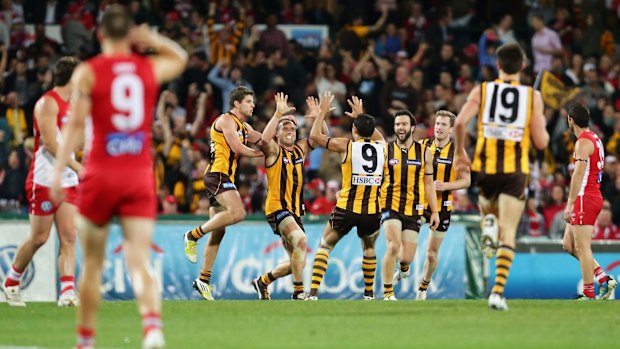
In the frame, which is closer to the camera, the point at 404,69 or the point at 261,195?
the point at 261,195

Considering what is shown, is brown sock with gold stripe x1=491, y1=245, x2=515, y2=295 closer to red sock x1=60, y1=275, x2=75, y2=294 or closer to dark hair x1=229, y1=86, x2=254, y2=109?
red sock x1=60, y1=275, x2=75, y2=294

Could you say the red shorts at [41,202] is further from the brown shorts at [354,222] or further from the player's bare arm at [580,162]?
the player's bare arm at [580,162]

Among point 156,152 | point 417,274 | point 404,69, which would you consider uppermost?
point 404,69

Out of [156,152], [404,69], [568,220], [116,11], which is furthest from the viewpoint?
[404,69]

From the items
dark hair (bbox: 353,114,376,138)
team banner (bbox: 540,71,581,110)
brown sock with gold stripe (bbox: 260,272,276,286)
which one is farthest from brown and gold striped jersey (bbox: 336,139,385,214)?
team banner (bbox: 540,71,581,110)

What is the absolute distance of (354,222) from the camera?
16.8 meters

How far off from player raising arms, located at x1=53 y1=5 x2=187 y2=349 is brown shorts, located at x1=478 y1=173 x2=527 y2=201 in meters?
4.66

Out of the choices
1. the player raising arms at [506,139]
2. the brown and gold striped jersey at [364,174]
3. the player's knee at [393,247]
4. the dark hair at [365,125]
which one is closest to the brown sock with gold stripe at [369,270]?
the player's knee at [393,247]

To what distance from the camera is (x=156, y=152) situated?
23953 millimetres

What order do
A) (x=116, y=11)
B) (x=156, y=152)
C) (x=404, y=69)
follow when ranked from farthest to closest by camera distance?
(x=404, y=69), (x=156, y=152), (x=116, y=11)

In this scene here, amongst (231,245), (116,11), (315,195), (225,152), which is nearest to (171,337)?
(116,11)

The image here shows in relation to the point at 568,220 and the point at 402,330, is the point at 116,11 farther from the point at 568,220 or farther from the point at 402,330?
the point at 568,220

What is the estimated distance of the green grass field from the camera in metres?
10.6

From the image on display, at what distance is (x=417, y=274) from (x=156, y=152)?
234 inches
